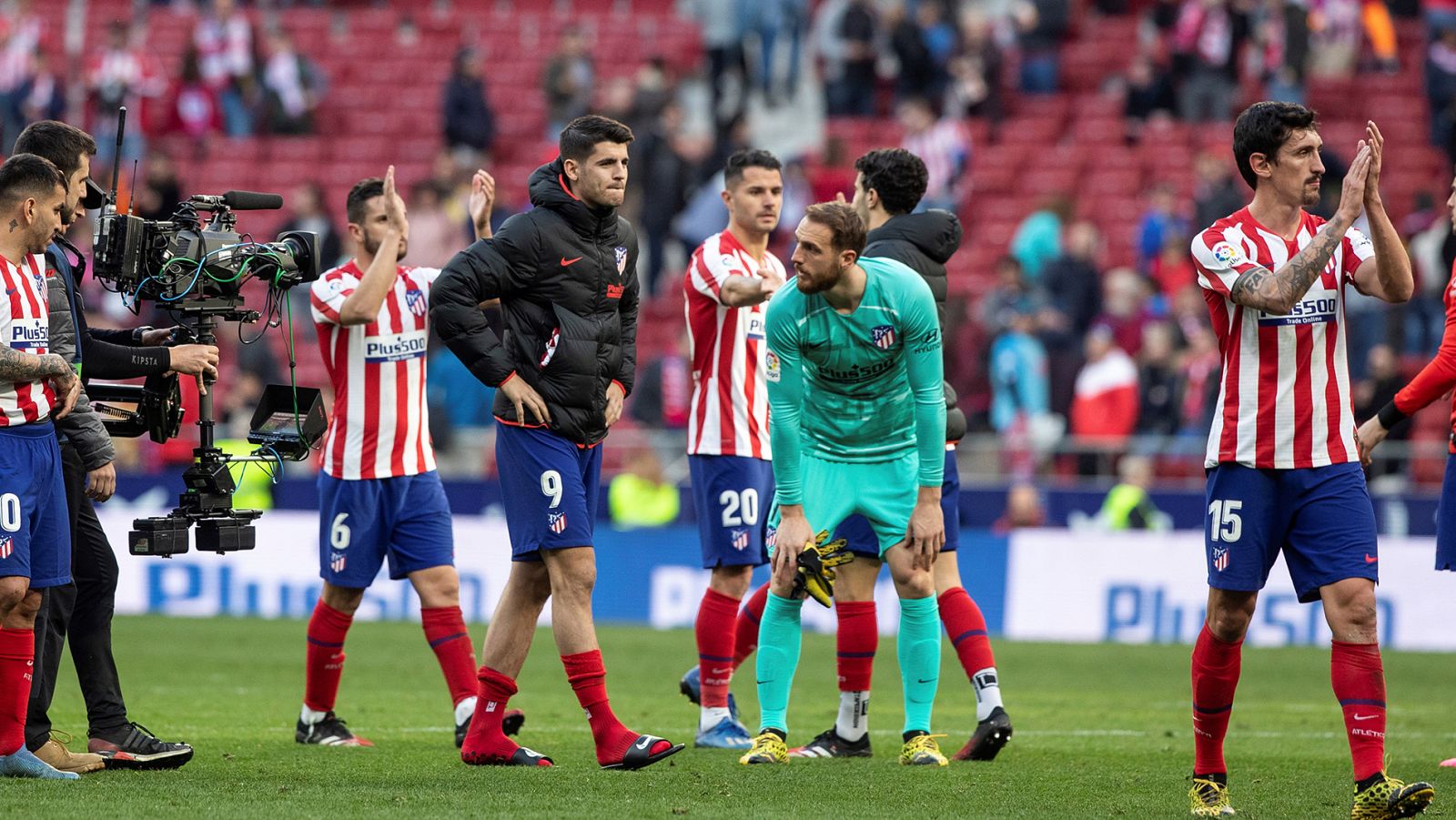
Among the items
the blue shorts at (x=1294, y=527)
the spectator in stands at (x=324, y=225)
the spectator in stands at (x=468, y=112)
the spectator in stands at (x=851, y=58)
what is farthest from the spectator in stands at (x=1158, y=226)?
the blue shorts at (x=1294, y=527)

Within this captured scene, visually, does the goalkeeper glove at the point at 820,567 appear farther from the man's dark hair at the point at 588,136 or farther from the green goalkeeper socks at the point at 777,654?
the man's dark hair at the point at 588,136

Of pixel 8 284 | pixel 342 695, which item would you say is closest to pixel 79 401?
pixel 8 284

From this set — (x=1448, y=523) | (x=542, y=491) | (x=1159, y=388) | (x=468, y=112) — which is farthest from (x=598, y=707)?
(x=468, y=112)

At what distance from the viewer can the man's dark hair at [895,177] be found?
856 cm

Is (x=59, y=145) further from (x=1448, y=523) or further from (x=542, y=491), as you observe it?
(x=1448, y=523)

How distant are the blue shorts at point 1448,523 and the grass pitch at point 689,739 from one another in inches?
36.2

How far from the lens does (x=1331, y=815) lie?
6.64m

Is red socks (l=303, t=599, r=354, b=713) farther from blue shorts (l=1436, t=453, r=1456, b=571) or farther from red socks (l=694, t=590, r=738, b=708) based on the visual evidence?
blue shorts (l=1436, t=453, r=1456, b=571)

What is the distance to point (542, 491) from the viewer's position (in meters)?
7.59

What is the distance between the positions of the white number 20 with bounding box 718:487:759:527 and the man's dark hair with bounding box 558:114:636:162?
6.36ft

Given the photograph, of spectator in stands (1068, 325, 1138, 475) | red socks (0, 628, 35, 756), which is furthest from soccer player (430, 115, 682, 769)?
spectator in stands (1068, 325, 1138, 475)

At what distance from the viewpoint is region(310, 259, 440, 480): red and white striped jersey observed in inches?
354

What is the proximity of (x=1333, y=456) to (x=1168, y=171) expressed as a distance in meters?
14.6

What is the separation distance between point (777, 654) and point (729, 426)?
1305mm
